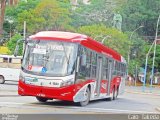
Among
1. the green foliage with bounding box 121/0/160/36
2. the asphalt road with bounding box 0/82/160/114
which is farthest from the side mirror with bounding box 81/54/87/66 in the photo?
the green foliage with bounding box 121/0/160/36

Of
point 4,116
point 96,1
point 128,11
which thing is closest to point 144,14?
point 128,11

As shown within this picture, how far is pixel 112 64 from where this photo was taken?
2778cm

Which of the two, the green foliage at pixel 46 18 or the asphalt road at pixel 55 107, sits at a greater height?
the green foliage at pixel 46 18

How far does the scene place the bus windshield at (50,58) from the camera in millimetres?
19828

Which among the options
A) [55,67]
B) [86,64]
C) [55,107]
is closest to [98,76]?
[86,64]

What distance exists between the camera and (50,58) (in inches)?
784

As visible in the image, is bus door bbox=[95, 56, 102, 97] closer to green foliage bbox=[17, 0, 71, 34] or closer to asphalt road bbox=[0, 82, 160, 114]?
asphalt road bbox=[0, 82, 160, 114]

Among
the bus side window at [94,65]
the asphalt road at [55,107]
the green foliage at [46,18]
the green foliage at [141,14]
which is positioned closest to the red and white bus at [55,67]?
the asphalt road at [55,107]

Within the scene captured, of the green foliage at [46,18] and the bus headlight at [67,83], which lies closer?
the bus headlight at [67,83]

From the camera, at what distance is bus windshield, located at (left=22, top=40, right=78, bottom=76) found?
781 inches

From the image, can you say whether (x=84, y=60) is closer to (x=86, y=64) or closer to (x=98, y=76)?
(x=86, y=64)

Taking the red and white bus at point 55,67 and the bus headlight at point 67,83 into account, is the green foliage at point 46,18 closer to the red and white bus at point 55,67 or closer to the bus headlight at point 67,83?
the red and white bus at point 55,67

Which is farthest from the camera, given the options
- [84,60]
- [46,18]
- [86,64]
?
[46,18]

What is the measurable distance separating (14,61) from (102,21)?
50.4 metres
